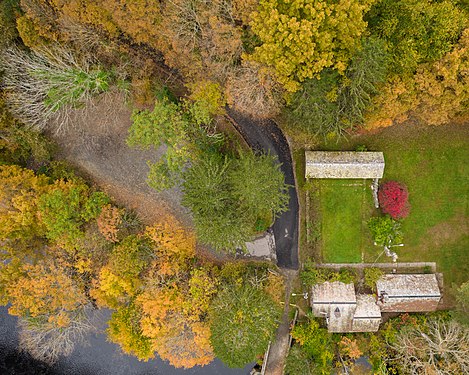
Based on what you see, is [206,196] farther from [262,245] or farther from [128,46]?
[128,46]

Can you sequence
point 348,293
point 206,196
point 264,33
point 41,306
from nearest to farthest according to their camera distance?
point 264,33 → point 206,196 → point 41,306 → point 348,293

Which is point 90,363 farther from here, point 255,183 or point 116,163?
point 255,183

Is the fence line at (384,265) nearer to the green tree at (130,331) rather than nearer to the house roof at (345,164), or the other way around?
the house roof at (345,164)

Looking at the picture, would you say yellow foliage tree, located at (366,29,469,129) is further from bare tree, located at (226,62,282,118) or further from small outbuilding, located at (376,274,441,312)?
small outbuilding, located at (376,274,441,312)

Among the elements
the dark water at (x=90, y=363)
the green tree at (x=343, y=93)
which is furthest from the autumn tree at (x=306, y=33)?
the dark water at (x=90, y=363)

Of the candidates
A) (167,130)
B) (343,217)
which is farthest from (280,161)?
(167,130)

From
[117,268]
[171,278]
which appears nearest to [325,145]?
[171,278]

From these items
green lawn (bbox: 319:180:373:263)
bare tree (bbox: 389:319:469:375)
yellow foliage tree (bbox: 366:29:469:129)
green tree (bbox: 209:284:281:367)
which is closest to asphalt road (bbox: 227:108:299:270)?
green lawn (bbox: 319:180:373:263)
